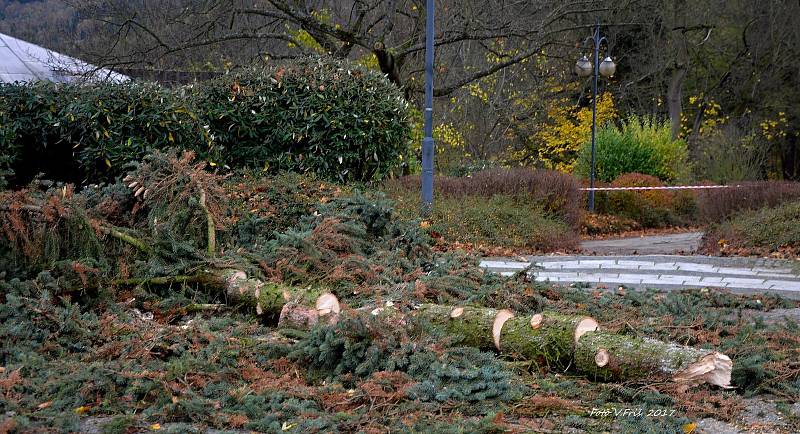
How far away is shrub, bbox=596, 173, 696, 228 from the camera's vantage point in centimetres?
2086

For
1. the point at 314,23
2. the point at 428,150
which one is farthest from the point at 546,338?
the point at 314,23

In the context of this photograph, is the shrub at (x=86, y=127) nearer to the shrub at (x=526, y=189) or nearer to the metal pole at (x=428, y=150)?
the metal pole at (x=428, y=150)

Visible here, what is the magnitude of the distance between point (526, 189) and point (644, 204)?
7562 mm

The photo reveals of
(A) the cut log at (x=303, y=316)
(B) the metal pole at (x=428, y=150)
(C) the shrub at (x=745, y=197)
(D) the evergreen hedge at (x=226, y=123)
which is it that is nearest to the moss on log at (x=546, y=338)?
(A) the cut log at (x=303, y=316)

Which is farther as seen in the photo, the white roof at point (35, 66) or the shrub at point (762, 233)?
the white roof at point (35, 66)

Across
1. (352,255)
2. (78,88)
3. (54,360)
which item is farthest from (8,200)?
(78,88)

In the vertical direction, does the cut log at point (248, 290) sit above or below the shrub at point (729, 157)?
below

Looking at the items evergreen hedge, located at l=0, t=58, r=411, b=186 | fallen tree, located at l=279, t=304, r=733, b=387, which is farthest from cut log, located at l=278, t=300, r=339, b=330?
evergreen hedge, located at l=0, t=58, r=411, b=186

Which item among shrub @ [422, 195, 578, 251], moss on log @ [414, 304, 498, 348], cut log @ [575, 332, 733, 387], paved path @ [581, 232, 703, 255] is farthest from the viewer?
paved path @ [581, 232, 703, 255]

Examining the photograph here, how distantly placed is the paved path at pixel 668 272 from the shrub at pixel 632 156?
12.4m

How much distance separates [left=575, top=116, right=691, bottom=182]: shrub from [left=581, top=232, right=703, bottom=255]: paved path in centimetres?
498

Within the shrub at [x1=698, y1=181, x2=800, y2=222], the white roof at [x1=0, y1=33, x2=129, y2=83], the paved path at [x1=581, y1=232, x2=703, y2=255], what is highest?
the white roof at [x1=0, y1=33, x2=129, y2=83]

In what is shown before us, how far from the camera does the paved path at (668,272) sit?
8633mm

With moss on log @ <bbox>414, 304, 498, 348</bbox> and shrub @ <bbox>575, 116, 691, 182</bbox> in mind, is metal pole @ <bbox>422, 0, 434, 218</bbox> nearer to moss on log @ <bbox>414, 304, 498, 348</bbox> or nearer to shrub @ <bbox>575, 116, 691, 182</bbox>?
moss on log @ <bbox>414, 304, 498, 348</bbox>
